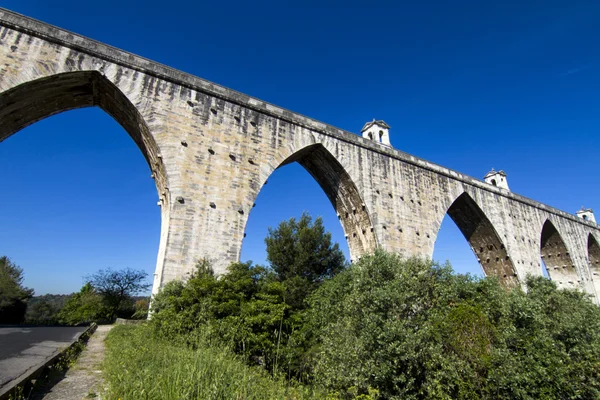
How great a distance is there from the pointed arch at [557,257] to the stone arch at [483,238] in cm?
735

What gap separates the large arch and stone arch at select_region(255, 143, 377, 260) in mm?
5638

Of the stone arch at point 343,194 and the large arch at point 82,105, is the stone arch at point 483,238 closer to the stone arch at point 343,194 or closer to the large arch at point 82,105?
the stone arch at point 343,194

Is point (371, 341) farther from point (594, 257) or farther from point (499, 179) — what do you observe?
point (594, 257)

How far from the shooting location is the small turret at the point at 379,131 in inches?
694

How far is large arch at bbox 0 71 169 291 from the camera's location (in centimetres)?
991

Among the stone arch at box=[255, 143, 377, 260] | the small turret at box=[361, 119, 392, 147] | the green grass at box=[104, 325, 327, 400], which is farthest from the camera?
the small turret at box=[361, 119, 392, 147]

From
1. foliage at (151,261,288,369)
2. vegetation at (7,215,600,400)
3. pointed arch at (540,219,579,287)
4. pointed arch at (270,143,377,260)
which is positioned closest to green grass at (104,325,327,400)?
vegetation at (7,215,600,400)

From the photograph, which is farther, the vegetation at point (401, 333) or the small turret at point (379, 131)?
the small turret at point (379, 131)

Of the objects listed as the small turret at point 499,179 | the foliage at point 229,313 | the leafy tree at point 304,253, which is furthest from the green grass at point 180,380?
the small turret at point 499,179

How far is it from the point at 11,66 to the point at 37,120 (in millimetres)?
2409

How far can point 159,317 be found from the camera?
8000 millimetres

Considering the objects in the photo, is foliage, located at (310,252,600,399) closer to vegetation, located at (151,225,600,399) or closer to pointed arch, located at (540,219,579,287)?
vegetation, located at (151,225,600,399)

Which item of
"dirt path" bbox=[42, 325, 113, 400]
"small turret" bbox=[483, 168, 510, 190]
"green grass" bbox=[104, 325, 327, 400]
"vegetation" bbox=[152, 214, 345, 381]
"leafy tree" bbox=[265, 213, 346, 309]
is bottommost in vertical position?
"dirt path" bbox=[42, 325, 113, 400]

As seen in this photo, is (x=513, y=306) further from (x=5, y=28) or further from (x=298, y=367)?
(x=5, y=28)
